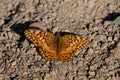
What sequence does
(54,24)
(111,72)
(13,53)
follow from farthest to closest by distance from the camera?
(54,24), (13,53), (111,72)

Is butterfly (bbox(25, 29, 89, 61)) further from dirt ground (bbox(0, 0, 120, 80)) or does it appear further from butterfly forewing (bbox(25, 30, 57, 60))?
dirt ground (bbox(0, 0, 120, 80))

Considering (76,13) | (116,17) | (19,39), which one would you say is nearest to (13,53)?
(19,39)

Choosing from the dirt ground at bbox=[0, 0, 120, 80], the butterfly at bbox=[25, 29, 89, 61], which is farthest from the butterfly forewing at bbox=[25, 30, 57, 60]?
the dirt ground at bbox=[0, 0, 120, 80]

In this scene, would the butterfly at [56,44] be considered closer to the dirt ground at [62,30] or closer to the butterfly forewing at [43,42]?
the butterfly forewing at [43,42]

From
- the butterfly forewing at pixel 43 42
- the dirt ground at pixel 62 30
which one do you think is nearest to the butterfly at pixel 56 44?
the butterfly forewing at pixel 43 42

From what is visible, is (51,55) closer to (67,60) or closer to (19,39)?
(67,60)
